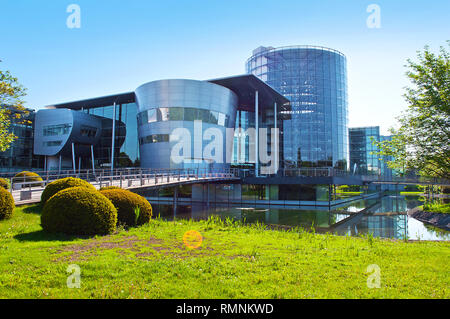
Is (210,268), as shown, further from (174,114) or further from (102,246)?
(174,114)

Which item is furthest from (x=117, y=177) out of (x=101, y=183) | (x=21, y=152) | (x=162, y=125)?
(x=21, y=152)

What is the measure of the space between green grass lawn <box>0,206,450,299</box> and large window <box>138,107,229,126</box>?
3347cm

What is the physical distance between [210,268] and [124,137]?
50195 mm

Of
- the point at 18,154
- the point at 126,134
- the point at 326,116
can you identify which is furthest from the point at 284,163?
the point at 18,154

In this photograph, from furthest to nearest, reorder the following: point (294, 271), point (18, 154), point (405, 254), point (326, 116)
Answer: point (326, 116)
point (18, 154)
point (405, 254)
point (294, 271)

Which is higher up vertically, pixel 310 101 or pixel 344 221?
pixel 310 101

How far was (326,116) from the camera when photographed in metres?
61.7

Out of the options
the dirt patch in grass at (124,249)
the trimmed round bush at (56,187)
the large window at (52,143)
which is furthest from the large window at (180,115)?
the dirt patch in grass at (124,249)

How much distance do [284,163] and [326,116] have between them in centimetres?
1302

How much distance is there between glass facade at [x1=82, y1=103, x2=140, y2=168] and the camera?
171 ft

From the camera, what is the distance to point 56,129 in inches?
2143

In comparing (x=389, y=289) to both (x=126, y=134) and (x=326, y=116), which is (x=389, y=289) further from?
(x=326, y=116)

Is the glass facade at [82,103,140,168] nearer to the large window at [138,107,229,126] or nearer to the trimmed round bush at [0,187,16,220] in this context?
the large window at [138,107,229,126]

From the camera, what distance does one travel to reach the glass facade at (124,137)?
52.0 metres
